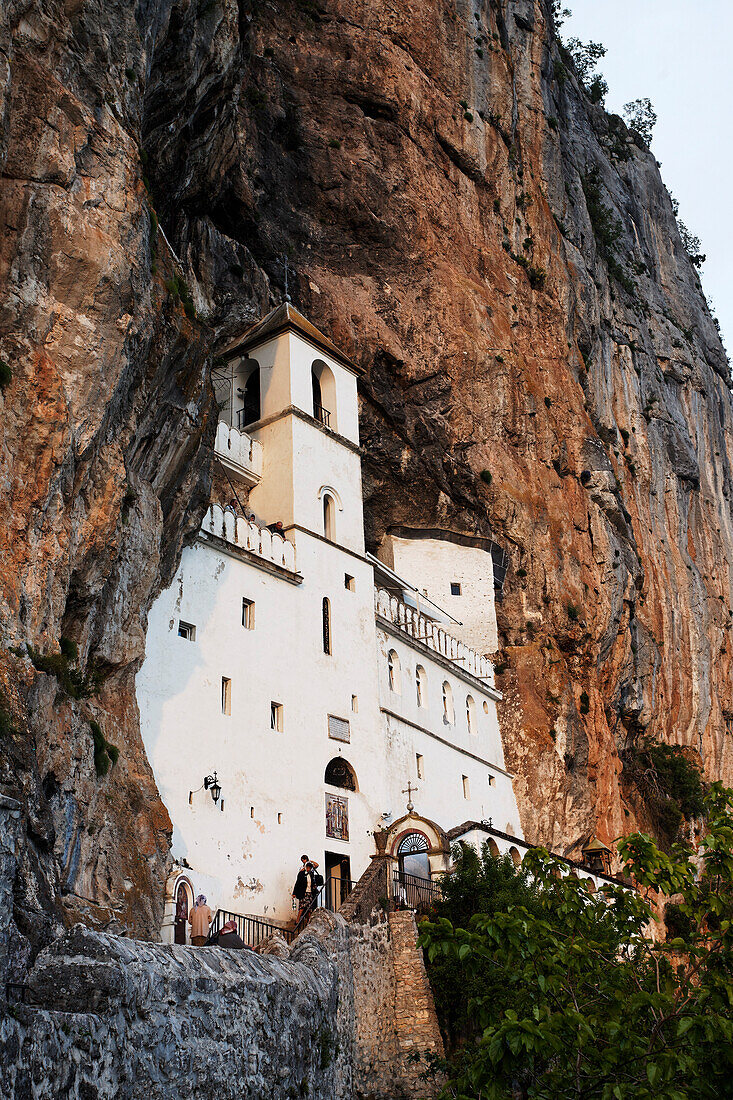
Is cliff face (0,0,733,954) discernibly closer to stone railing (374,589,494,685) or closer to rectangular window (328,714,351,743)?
stone railing (374,589,494,685)

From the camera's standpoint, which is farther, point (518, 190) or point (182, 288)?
point (518, 190)

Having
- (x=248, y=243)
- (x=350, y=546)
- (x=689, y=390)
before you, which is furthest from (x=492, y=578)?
(x=689, y=390)

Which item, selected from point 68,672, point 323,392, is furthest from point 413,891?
point 323,392

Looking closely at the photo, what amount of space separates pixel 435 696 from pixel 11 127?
66.2 feet

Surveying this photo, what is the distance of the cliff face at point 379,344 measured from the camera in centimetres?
1467

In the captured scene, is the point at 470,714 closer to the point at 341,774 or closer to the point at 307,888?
the point at 341,774

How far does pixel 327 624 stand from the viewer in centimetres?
2656

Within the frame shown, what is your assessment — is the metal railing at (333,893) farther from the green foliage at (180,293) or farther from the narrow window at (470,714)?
the green foliage at (180,293)

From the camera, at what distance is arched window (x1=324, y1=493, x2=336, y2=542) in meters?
28.2

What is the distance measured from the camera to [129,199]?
16.0 metres

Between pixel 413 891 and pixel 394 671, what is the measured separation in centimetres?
799

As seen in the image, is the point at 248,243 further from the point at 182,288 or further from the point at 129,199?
the point at 129,199

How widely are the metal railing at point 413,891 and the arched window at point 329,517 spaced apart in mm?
9169

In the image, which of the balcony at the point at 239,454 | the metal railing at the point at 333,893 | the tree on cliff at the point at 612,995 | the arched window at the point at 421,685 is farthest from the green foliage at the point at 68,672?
the arched window at the point at 421,685
